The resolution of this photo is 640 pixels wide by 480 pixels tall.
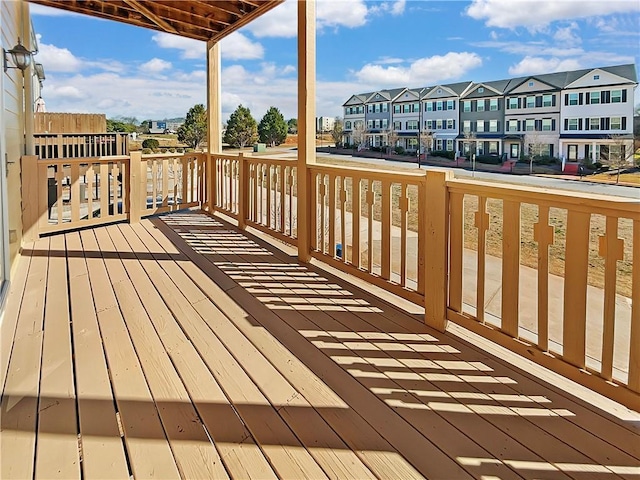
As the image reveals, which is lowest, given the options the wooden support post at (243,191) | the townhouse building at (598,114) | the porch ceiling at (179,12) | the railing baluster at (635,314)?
the railing baluster at (635,314)

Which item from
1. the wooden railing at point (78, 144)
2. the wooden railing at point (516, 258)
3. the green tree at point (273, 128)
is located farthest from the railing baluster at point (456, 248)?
the wooden railing at point (78, 144)

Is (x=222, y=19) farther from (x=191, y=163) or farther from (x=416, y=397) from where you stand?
(x=416, y=397)

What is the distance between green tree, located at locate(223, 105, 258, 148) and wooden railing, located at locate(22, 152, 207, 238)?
500mm

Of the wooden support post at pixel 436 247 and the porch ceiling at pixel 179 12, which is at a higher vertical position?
the porch ceiling at pixel 179 12

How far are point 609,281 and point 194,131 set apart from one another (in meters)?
6.35

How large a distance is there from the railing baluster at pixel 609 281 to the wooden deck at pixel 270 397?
0.76 ft

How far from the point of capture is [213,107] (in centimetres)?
632

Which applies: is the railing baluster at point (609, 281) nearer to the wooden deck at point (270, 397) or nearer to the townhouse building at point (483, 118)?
the wooden deck at point (270, 397)

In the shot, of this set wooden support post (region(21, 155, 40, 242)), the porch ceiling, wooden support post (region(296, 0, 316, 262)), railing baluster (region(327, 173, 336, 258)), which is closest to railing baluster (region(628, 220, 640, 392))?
railing baluster (region(327, 173, 336, 258))

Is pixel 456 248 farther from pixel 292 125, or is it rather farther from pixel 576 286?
pixel 292 125

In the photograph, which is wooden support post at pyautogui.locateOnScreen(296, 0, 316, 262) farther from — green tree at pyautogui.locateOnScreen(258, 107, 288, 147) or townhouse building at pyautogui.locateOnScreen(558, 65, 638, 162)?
townhouse building at pyautogui.locateOnScreen(558, 65, 638, 162)

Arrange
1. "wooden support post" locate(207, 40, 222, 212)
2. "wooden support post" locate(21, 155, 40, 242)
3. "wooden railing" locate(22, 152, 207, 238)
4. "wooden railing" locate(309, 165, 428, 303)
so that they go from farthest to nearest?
"wooden support post" locate(207, 40, 222, 212)
"wooden railing" locate(22, 152, 207, 238)
"wooden support post" locate(21, 155, 40, 242)
"wooden railing" locate(309, 165, 428, 303)

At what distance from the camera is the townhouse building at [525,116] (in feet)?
6.29

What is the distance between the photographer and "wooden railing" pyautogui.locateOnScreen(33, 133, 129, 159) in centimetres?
701
